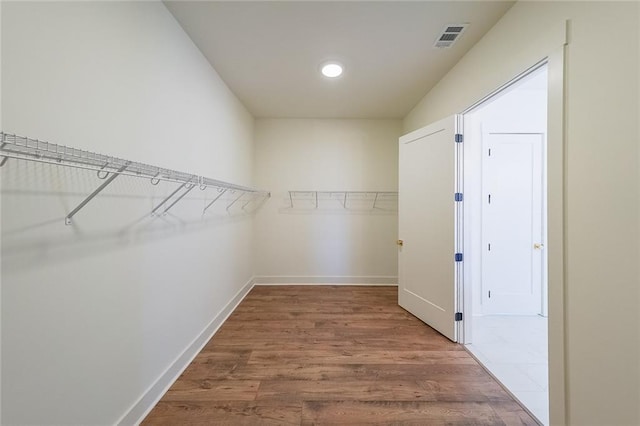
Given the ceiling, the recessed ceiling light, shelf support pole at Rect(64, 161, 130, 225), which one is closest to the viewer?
shelf support pole at Rect(64, 161, 130, 225)

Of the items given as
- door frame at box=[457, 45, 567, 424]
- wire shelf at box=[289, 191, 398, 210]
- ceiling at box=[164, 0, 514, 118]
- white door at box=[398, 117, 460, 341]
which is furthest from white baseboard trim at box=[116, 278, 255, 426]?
ceiling at box=[164, 0, 514, 118]

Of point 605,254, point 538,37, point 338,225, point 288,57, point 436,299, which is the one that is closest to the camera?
point 605,254

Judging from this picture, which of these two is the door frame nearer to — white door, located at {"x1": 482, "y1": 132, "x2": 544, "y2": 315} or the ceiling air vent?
the ceiling air vent

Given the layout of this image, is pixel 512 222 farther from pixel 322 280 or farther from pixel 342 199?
pixel 322 280

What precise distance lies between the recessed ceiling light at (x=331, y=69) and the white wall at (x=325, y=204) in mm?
1298

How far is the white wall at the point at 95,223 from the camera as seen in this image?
2.65 ft

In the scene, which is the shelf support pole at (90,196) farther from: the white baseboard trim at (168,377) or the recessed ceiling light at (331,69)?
the recessed ceiling light at (331,69)

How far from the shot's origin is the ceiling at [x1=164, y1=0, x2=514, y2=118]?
5.05 ft

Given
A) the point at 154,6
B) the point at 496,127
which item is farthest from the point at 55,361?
the point at 496,127

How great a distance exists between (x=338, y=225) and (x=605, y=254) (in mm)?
2805

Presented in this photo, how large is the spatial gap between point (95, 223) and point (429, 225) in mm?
2538

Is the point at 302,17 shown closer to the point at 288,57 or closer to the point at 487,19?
the point at 288,57

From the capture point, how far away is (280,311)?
9.02 ft

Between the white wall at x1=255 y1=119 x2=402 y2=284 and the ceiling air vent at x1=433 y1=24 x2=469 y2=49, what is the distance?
5.72ft
